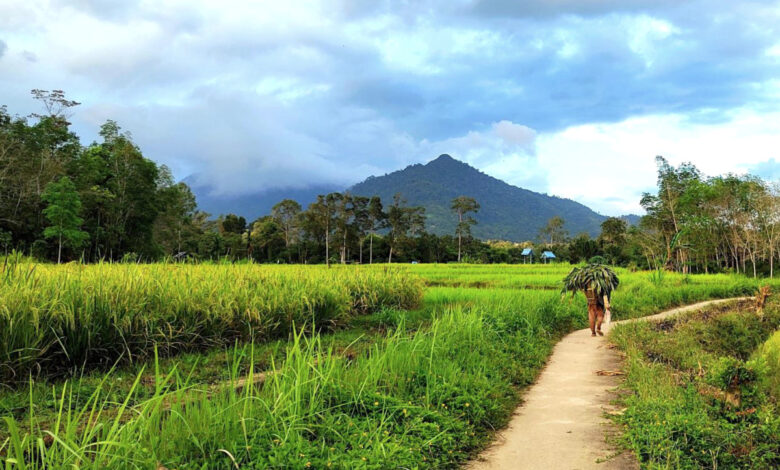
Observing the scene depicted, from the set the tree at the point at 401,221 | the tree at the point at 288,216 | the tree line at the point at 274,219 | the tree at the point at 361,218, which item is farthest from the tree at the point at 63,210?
the tree at the point at 288,216

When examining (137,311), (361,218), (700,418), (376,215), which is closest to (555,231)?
(376,215)

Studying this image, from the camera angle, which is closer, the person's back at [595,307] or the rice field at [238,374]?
the rice field at [238,374]

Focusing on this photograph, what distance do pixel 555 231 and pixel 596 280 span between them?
82.7 meters

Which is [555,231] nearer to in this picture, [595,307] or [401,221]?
[401,221]

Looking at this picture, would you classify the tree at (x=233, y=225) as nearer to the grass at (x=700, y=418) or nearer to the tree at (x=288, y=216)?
the tree at (x=288, y=216)

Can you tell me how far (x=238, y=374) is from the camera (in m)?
5.70

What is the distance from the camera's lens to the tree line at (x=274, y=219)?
30.9m

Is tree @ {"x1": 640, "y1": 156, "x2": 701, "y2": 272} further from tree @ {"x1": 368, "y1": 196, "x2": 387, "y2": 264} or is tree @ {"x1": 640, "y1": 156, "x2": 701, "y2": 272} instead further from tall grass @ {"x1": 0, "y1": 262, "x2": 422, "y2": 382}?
tall grass @ {"x1": 0, "y1": 262, "x2": 422, "y2": 382}

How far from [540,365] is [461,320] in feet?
4.12

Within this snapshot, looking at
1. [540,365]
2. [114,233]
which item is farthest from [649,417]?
[114,233]

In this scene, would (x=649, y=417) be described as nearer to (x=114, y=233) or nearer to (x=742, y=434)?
(x=742, y=434)

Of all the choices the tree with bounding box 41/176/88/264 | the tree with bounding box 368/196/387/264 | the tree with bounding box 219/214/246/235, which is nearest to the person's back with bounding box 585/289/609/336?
the tree with bounding box 41/176/88/264

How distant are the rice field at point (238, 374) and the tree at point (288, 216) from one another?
188 feet

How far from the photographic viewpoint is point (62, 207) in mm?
28016
